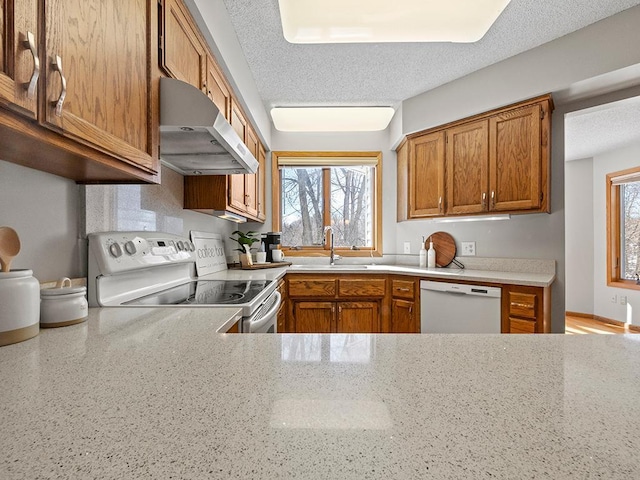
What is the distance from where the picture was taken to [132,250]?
4.69 ft

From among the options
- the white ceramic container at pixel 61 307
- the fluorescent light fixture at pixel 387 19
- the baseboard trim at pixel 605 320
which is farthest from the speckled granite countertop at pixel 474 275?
the baseboard trim at pixel 605 320

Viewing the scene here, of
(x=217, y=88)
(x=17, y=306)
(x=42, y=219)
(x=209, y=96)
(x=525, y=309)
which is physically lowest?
(x=525, y=309)

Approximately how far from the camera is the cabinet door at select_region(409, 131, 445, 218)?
9.31ft

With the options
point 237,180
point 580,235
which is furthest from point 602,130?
point 237,180

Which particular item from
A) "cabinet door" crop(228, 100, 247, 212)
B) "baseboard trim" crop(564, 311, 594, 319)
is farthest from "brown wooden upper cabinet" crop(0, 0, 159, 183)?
"baseboard trim" crop(564, 311, 594, 319)

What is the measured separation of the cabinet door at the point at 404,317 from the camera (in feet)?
8.82

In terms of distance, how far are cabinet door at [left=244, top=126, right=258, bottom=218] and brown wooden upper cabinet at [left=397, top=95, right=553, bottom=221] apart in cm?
147

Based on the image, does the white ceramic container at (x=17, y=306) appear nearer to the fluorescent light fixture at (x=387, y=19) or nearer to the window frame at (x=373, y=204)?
the fluorescent light fixture at (x=387, y=19)

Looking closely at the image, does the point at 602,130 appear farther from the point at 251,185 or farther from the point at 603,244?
the point at 251,185

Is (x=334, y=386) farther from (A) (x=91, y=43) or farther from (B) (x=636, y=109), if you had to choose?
(B) (x=636, y=109)

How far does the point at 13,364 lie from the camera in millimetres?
655

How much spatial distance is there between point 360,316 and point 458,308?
0.84 m

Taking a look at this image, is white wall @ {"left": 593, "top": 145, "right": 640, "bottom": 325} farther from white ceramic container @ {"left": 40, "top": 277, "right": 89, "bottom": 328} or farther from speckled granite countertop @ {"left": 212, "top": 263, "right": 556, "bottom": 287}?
white ceramic container @ {"left": 40, "top": 277, "right": 89, "bottom": 328}

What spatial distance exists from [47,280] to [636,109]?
4319mm
